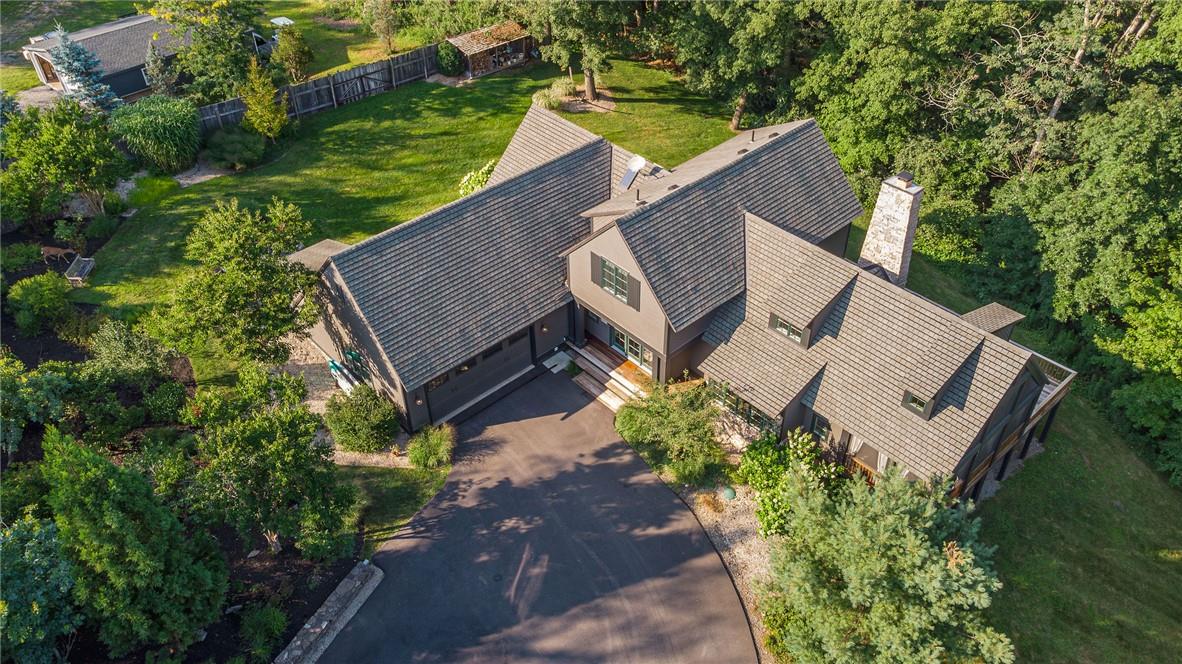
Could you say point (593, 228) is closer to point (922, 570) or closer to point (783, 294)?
Result: point (783, 294)

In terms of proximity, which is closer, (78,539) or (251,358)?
(78,539)

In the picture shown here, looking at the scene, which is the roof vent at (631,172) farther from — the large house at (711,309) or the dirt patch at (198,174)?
the dirt patch at (198,174)

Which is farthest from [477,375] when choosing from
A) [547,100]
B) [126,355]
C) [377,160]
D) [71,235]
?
[547,100]

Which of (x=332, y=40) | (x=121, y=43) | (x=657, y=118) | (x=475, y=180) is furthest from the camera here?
(x=332, y=40)

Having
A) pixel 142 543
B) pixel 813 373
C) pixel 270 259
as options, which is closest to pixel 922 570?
pixel 813 373

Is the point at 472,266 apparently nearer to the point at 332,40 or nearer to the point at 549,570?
the point at 549,570

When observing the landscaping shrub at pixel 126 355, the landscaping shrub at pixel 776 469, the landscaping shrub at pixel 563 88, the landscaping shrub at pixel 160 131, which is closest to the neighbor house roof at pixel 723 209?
the landscaping shrub at pixel 776 469

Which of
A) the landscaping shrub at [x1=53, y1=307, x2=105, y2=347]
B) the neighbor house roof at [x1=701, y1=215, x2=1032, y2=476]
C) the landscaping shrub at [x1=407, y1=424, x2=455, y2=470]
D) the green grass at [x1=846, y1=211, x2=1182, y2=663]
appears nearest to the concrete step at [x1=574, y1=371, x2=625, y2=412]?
the neighbor house roof at [x1=701, y1=215, x2=1032, y2=476]
